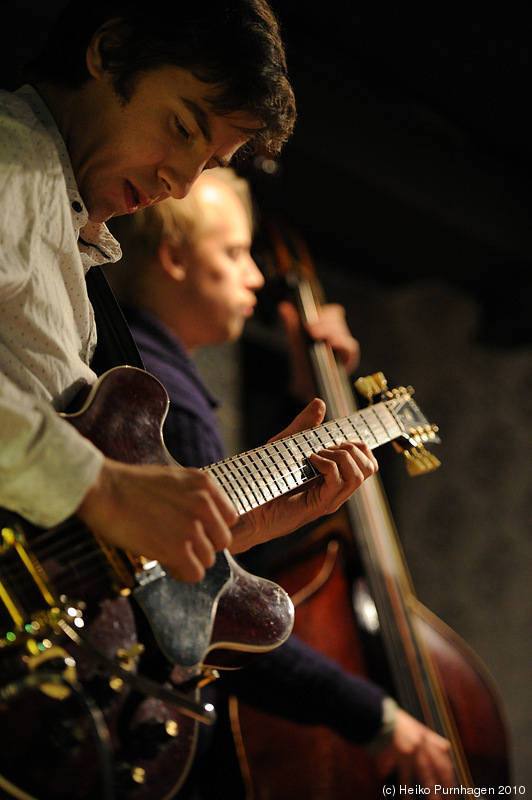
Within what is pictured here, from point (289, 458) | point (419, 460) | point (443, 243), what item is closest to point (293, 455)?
point (289, 458)

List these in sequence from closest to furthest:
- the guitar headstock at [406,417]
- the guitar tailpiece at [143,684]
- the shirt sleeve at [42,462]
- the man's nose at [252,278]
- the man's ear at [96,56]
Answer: the shirt sleeve at [42,462], the guitar tailpiece at [143,684], the man's ear at [96,56], the guitar headstock at [406,417], the man's nose at [252,278]

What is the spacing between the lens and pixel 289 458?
75 cm

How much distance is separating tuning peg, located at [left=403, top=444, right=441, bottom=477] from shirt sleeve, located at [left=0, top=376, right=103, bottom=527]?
41 centimetres

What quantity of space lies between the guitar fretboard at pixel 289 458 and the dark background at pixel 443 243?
0.99 m

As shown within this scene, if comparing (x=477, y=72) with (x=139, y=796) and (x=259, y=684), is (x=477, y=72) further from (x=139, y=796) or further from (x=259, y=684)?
(x=139, y=796)

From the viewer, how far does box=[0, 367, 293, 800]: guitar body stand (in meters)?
0.59

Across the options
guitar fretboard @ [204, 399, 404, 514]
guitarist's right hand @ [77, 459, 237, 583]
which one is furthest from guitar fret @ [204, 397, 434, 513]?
guitarist's right hand @ [77, 459, 237, 583]

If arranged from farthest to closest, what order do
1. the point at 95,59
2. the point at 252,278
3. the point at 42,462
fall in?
the point at 252,278, the point at 95,59, the point at 42,462

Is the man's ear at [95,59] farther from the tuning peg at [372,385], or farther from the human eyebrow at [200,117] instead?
the tuning peg at [372,385]

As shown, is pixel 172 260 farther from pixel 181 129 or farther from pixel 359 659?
pixel 359 659

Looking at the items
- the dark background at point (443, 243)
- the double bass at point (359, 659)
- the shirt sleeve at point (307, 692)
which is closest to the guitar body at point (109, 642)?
the shirt sleeve at point (307, 692)

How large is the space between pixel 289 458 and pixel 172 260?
520 millimetres

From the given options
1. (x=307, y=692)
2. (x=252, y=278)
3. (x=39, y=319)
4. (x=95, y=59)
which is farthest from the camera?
(x=252, y=278)

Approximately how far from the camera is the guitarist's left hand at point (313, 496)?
0.75 meters
